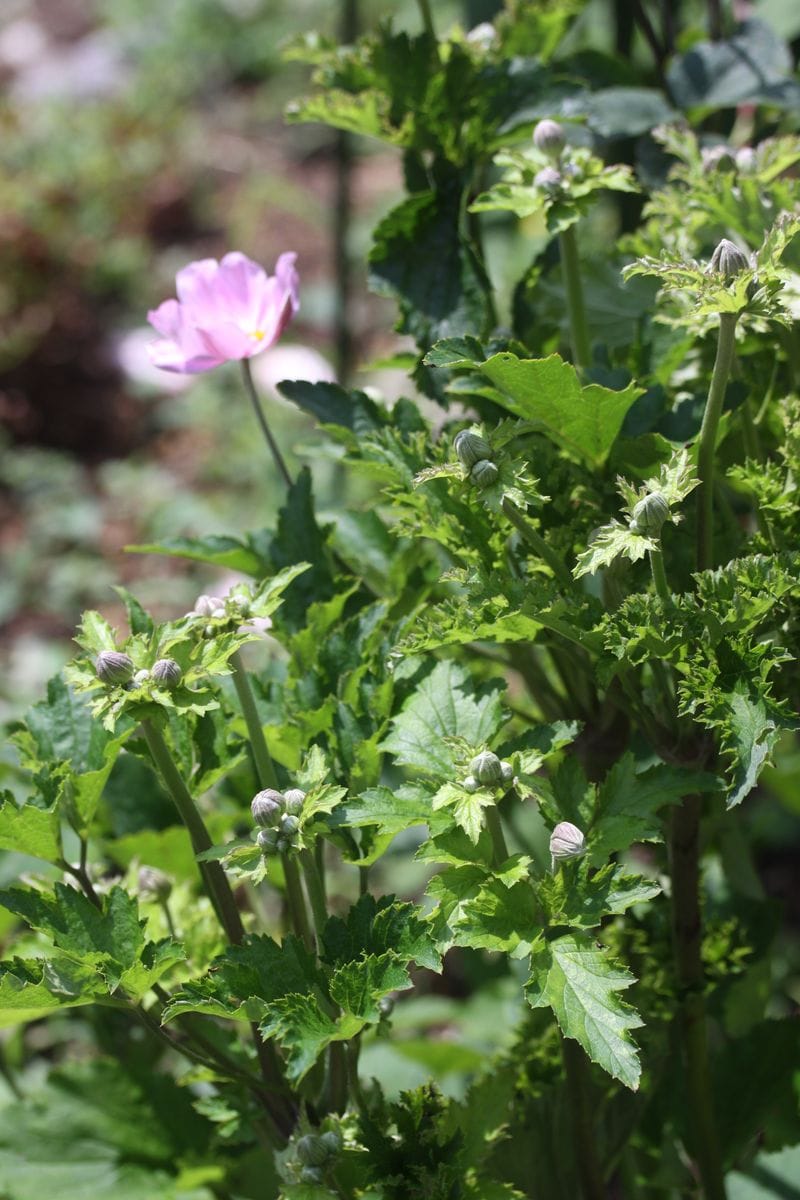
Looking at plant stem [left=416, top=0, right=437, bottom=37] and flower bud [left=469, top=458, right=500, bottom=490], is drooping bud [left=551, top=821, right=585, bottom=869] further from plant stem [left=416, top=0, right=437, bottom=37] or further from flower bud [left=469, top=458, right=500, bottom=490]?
plant stem [left=416, top=0, right=437, bottom=37]

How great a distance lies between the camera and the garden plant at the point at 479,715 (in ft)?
2.56

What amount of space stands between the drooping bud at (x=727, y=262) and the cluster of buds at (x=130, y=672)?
0.38 metres

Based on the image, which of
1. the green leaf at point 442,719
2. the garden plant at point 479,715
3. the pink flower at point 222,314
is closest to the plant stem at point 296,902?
the garden plant at point 479,715

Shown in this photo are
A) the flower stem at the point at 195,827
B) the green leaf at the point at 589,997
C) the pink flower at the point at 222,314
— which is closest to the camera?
the green leaf at the point at 589,997

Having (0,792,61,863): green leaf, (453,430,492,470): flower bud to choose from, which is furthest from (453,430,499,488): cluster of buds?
(0,792,61,863): green leaf

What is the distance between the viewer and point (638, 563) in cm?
91

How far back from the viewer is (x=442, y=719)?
0.86 m

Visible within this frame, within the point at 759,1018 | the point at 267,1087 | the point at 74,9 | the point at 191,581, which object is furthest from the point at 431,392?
the point at 74,9

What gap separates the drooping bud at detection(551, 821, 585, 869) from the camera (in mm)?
766

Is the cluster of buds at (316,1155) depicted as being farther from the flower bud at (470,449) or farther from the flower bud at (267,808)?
the flower bud at (470,449)

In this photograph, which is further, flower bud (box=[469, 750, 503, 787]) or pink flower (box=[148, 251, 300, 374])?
pink flower (box=[148, 251, 300, 374])

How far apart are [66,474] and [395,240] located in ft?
9.00

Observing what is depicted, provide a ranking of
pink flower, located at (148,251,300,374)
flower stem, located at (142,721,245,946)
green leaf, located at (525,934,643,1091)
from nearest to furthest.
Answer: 1. green leaf, located at (525,934,643,1091)
2. flower stem, located at (142,721,245,946)
3. pink flower, located at (148,251,300,374)

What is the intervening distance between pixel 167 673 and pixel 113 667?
33 millimetres
